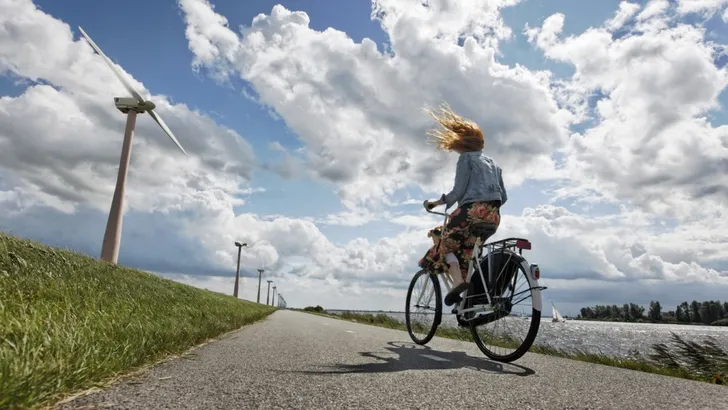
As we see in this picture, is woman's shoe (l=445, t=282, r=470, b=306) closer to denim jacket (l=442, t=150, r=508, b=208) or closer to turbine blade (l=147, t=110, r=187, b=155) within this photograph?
denim jacket (l=442, t=150, r=508, b=208)

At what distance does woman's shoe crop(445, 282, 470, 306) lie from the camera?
5461 mm

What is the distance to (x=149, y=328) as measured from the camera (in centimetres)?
430

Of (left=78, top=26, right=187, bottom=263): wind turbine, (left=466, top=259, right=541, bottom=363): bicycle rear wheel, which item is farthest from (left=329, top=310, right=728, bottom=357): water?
(left=78, top=26, right=187, bottom=263): wind turbine

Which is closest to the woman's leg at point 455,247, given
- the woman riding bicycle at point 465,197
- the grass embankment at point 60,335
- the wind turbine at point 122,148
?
the woman riding bicycle at point 465,197

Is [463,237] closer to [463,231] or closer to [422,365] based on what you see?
[463,231]

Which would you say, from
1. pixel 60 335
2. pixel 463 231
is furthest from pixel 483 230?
pixel 60 335

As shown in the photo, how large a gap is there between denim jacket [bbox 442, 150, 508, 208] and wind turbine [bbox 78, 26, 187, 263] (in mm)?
23036

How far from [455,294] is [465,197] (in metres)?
1.25

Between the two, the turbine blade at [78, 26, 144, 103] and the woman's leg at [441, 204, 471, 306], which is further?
the turbine blade at [78, 26, 144, 103]

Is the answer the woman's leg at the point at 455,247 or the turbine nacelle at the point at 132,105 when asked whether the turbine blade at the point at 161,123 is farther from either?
the woman's leg at the point at 455,247

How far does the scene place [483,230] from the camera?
550 centimetres

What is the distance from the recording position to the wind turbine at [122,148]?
82.5 ft

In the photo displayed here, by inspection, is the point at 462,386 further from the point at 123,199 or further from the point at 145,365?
the point at 123,199

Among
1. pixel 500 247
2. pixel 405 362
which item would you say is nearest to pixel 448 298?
pixel 500 247
